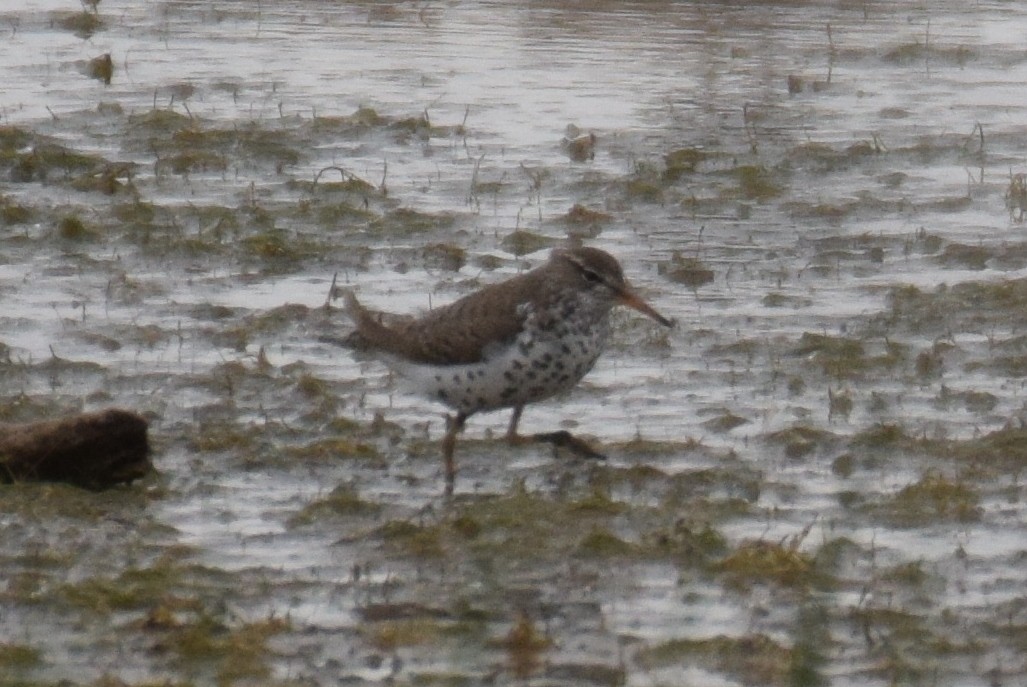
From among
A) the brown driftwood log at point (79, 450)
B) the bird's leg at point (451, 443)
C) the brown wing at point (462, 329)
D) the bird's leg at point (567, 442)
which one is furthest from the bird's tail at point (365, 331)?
the brown driftwood log at point (79, 450)

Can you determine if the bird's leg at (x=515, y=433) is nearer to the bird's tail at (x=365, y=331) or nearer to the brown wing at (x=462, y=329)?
the brown wing at (x=462, y=329)

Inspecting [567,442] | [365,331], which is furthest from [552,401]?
[567,442]

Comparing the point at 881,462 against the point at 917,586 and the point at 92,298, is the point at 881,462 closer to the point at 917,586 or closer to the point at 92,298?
the point at 917,586

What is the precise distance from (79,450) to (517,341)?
71.4 inches

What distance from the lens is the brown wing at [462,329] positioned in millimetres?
9180

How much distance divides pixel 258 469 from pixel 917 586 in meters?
2.81

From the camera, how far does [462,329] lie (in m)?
9.27

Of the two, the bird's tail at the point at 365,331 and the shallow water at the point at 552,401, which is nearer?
the shallow water at the point at 552,401

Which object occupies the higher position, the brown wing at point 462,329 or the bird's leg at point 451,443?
the brown wing at point 462,329

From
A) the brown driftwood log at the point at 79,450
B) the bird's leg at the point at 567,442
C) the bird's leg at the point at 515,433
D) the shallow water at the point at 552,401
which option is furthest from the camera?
the bird's leg at the point at 515,433

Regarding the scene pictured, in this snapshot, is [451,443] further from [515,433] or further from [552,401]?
[552,401]

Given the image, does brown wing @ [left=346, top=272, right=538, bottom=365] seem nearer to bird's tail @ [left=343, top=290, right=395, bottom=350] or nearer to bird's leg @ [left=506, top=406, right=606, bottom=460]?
bird's tail @ [left=343, top=290, right=395, bottom=350]

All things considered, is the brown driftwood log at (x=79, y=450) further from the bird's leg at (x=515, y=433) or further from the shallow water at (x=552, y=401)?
the bird's leg at (x=515, y=433)

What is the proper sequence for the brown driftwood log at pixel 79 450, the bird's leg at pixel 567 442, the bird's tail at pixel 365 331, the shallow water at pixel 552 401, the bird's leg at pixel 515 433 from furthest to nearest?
the bird's tail at pixel 365 331 < the bird's leg at pixel 515 433 < the bird's leg at pixel 567 442 < the brown driftwood log at pixel 79 450 < the shallow water at pixel 552 401
